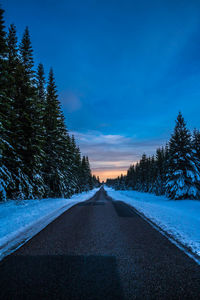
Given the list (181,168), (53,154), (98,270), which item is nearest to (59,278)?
(98,270)

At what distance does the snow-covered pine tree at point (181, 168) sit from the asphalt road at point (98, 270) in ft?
63.0

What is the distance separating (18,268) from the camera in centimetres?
293

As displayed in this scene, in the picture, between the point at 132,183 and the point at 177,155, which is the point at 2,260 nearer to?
the point at 177,155

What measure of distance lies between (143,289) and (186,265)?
4.53 ft

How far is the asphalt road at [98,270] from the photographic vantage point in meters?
2.27

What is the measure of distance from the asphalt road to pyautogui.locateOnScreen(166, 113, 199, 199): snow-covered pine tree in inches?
755

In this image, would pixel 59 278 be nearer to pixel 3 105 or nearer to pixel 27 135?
pixel 3 105

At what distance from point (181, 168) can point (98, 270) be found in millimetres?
22509

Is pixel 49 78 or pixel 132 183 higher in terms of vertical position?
pixel 49 78

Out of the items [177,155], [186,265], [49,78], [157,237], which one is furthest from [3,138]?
[177,155]

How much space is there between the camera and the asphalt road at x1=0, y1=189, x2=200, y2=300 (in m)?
2.27

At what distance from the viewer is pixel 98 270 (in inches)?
114

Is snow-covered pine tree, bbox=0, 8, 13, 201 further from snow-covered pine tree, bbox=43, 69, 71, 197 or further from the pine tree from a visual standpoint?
snow-covered pine tree, bbox=43, 69, 71, 197

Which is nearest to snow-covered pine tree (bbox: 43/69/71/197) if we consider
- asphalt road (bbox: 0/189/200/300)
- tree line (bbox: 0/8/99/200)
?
tree line (bbox: 0/8/99/200)
